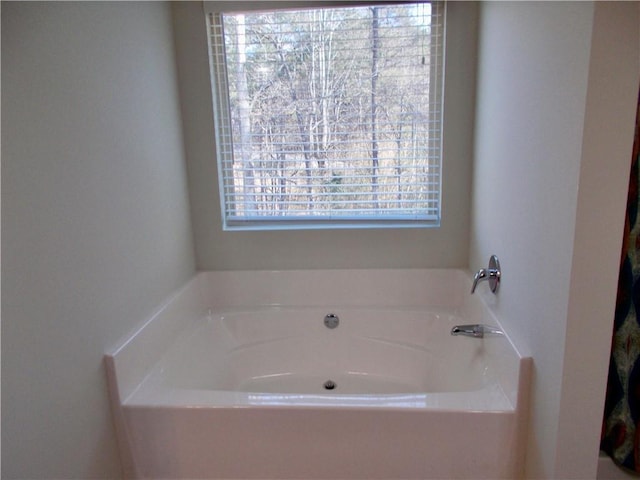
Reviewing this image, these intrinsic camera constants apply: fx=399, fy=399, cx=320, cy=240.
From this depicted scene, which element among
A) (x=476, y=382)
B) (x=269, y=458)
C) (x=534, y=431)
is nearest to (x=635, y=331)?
(x=534, y=431)

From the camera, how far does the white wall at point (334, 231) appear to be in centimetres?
189

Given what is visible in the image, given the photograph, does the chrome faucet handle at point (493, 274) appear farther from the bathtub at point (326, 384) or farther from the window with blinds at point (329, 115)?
the window with blinds at point (329, 115)

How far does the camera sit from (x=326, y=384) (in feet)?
6.62

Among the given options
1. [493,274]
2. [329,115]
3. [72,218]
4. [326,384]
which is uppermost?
[329,115]

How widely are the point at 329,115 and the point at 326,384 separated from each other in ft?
4.45

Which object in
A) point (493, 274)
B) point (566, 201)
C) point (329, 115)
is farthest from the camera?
point (329, 115)

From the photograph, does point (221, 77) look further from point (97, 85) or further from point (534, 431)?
point (534, 431)

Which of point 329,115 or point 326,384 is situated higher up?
point 329,115

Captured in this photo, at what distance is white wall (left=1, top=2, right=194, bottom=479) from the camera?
3.14 ft

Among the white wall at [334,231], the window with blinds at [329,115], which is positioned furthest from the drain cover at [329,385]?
the window with blinds at [329,115]

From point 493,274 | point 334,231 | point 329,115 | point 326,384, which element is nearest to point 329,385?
point 326,384

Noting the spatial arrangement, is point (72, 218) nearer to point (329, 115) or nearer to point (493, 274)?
point (329, 115)

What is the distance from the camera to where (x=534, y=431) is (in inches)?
47.1

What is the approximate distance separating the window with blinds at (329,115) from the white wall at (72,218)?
48 centimetres
